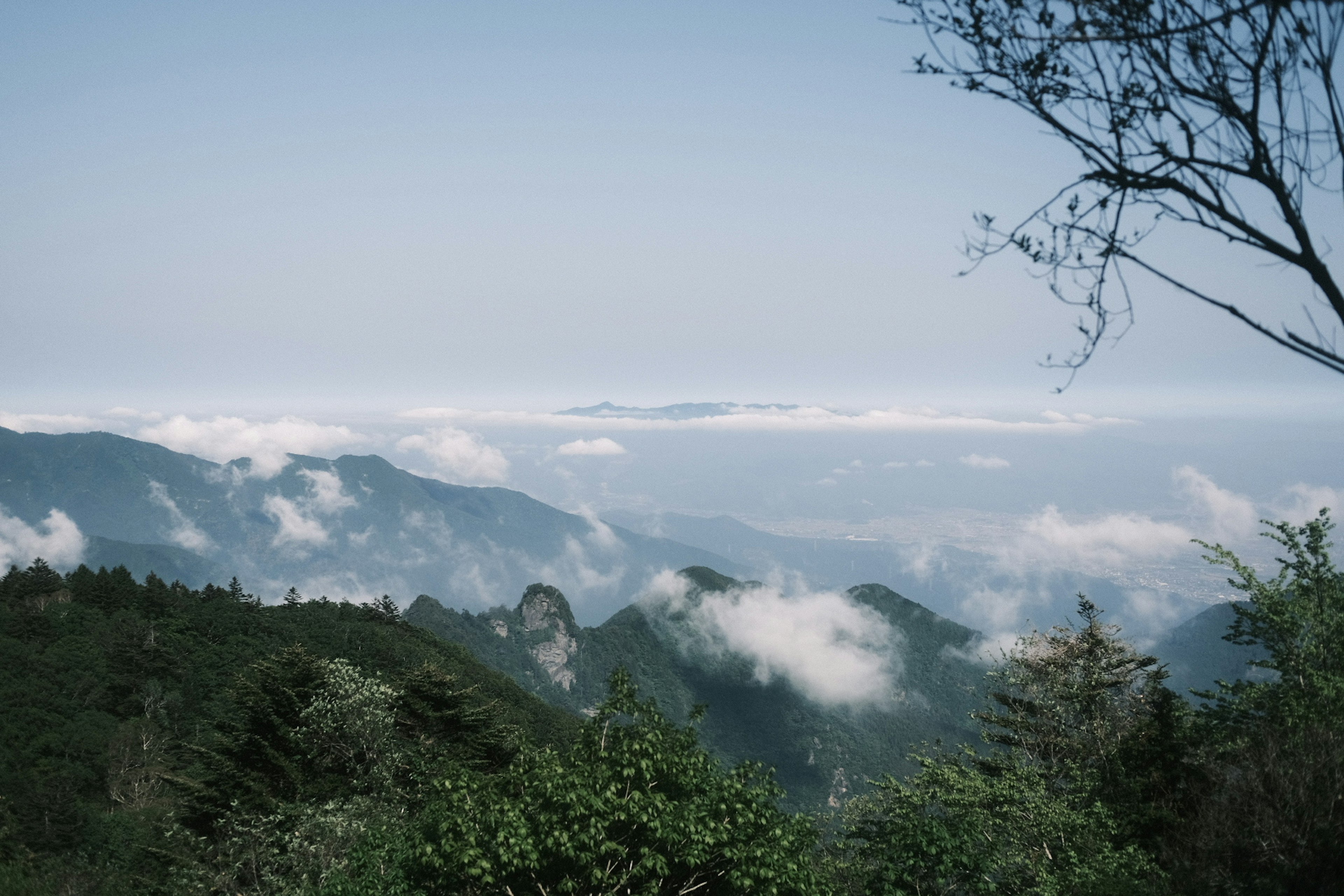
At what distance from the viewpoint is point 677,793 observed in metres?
12.3

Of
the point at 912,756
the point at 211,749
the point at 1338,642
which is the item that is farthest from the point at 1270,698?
the point at 211,749

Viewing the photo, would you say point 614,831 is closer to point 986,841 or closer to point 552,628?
point 986,841

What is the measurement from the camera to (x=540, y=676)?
547ft

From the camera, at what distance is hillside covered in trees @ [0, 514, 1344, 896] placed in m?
10.2

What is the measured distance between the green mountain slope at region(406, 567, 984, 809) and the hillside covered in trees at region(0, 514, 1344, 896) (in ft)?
385

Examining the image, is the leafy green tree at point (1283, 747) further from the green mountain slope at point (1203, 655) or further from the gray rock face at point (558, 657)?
the green mountain slope at point (1203, 655)

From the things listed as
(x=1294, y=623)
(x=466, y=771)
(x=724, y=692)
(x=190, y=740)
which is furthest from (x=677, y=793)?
(x=724, y=692)

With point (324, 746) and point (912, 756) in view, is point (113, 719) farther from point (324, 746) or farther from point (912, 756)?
point (912, 756)

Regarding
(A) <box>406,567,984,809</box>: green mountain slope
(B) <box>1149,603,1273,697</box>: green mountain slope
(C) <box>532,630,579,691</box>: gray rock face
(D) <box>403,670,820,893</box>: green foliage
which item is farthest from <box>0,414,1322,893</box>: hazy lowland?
(B) <box>1149,603,1273,697</box>: green mountain slope

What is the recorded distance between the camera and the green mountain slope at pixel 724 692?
153500 mm

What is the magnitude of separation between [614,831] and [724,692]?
178 metres

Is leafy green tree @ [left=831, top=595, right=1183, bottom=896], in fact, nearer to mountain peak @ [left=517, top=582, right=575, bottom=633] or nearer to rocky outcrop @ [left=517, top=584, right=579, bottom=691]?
rocky outcrop @ [left=517, top=584, right=579, bottom=691]

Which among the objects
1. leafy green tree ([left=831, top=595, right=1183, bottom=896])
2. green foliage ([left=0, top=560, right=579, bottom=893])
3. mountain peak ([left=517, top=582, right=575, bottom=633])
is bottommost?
mountain peak ([left=517, top=582, right=575, bottom=633])

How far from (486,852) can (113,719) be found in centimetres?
5253
